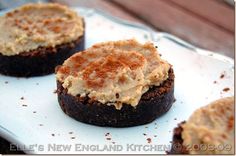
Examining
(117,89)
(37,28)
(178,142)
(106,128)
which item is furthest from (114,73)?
(37,28)

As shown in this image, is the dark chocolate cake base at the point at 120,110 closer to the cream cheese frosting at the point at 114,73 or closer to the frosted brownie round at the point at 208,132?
the cream cheese frosting at the point at 114,73

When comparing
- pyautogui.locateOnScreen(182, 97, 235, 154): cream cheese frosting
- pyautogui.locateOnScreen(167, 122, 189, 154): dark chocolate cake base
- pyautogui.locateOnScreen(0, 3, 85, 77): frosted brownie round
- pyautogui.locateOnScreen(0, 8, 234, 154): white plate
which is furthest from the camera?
pyautogui.locateOnScreen(0, 3, 85, 77): frosted brownie round

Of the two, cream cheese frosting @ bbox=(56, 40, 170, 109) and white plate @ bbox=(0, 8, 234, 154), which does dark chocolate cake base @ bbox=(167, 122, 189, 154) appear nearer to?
white plate @ bbox=(0, 8, 234, 154)

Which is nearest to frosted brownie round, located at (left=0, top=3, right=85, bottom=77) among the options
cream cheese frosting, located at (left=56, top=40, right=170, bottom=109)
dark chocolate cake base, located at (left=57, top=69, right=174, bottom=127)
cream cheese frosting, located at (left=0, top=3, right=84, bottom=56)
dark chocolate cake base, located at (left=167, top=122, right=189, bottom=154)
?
cream cheese frosting, located at (left=0, top=3, right=84, bottom=56)

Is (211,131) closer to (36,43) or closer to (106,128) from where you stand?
(106,128)

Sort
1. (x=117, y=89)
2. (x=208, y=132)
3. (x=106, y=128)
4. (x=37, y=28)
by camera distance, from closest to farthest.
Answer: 1. (x=208, y=132)
2. (x=117, y=89)
3. (x=106, y=128)
4. (x=37, y=28)

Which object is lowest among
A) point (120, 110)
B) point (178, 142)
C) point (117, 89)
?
point (178, 142)
